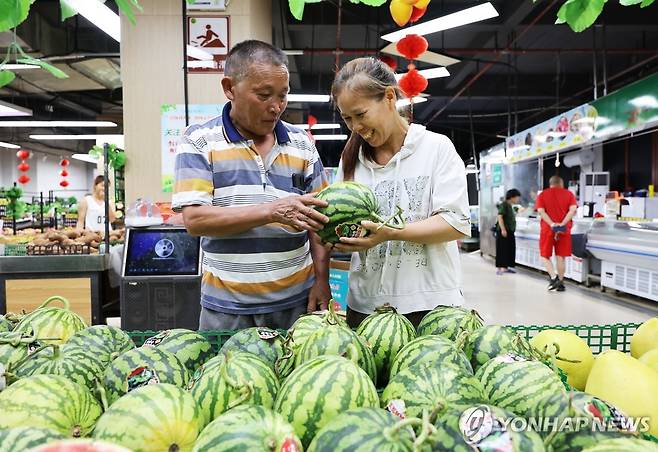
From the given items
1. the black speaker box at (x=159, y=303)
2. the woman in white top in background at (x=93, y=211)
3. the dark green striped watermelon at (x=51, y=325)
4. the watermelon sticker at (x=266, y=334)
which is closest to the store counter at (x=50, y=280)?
the black speaker box at (x=159, y=303)

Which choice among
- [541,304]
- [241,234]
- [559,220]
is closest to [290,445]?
[241,234]

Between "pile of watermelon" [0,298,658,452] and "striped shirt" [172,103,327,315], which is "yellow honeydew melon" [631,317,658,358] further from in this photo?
"striped shirt" [172,103,327,315]

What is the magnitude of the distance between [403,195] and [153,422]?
1.24 m

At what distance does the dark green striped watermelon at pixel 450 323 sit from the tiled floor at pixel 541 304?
18.2 ft

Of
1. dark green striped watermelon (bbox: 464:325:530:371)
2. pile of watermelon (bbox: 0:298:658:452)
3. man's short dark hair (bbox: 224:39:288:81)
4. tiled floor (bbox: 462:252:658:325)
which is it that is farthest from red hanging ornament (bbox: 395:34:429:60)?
dark green striped watermelon (bbox: 464:325:530:371)

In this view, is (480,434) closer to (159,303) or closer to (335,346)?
(335,346)

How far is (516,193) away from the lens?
1234 centimetres

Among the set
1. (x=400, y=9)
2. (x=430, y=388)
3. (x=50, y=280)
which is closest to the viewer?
(x=430, y=388)

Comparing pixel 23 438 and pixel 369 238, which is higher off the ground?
pixel 369 238

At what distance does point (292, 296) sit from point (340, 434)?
1.14 metres

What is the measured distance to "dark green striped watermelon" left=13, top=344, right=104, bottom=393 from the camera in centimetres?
116

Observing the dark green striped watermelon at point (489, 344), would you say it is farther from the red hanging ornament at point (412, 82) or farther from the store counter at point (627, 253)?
the store counter at point (627, 253)

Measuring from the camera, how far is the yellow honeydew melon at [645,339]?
4.89 ft

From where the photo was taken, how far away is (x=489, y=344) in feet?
4.14
